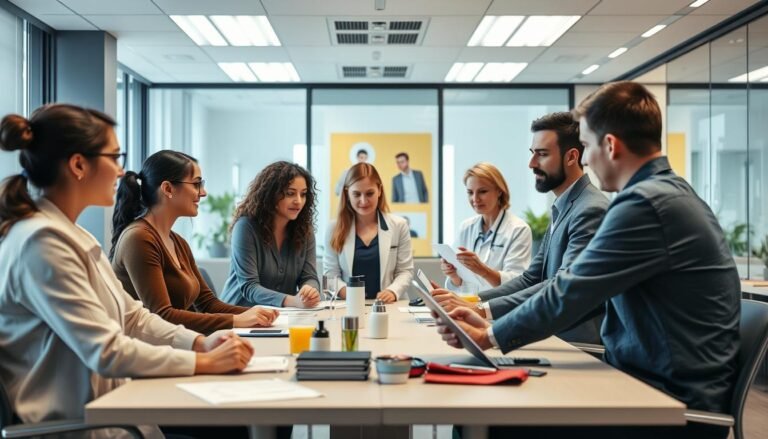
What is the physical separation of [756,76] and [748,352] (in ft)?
14.7

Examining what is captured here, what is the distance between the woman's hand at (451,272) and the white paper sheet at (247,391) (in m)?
2.07

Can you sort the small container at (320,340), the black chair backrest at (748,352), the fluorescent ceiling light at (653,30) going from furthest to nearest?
1. the fluorescent ceiling light at (653,30)
2. the small container at (320,340)
3. the black chair backrest at (748,352)

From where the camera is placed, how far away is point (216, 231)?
28.0 feet

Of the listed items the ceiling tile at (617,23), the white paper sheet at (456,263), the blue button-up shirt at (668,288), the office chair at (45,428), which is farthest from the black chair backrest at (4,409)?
the ceiling tile at (617,23)

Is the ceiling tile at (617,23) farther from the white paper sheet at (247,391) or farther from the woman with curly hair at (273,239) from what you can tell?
the white paper sheet at (247,391)

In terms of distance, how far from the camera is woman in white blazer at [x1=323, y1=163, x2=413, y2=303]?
399cm

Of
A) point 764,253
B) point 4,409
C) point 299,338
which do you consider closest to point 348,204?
point 299,338

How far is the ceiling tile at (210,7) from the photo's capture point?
5410 millimetres

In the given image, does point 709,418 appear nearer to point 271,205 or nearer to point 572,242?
point 572,242

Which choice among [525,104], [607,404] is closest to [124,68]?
[525,104]

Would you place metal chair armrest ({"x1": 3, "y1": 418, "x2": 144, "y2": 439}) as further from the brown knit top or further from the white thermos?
the white thermos

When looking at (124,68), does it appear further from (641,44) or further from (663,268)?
(663,268)

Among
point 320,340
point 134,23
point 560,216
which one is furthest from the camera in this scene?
point 134,23

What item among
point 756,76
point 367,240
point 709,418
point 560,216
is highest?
point 756,76
